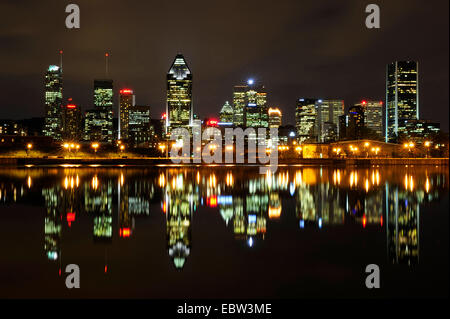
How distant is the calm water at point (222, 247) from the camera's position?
5.92 m

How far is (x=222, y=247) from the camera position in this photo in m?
8.16

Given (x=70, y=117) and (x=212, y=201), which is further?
(x=70, y=117)

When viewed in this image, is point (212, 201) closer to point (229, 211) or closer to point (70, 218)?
point (229, 211)

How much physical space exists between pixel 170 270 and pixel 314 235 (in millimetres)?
4107

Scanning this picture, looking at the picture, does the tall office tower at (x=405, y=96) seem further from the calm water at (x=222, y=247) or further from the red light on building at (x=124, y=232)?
the red light on building at (x=124, y=232)

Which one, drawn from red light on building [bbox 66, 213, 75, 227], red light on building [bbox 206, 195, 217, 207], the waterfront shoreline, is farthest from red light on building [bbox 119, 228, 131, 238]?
the waterfront shoreline

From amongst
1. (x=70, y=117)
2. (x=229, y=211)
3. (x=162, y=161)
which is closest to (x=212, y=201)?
(x=229, y=211)

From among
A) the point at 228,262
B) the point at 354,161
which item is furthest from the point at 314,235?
the point at 354,161

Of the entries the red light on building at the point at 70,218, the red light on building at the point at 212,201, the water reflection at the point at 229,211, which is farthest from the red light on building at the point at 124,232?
→ the red light on building at the point at 212,201

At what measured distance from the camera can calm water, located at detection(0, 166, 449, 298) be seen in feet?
19.4

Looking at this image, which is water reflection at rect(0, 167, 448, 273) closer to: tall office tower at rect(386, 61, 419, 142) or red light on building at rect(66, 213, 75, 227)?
red light on building at rect(66, 213, 75, 227)

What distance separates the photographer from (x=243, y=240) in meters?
8.73
